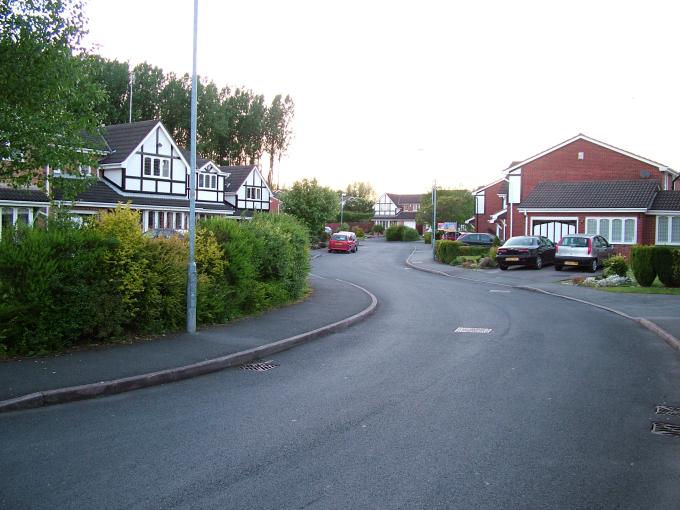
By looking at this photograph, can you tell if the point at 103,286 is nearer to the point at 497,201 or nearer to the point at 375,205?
the point at 497,201

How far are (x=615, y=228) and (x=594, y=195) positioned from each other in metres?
2.67

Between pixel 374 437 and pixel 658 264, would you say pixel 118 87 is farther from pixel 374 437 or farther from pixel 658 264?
pixel 374 437

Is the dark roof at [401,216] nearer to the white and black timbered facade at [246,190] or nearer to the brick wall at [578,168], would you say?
the white and black timbered facade at [246,190]

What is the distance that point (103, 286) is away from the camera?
34.7 ft

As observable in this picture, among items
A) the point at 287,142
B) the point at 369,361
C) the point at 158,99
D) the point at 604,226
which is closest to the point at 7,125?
the point at 369,361

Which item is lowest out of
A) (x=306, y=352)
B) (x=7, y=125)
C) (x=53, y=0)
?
(x=306, y=352)

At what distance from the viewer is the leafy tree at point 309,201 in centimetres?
5466

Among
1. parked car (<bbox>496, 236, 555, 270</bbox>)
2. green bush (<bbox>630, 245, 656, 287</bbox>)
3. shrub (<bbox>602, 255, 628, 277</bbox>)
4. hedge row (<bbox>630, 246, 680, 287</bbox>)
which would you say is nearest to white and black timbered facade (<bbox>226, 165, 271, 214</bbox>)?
parked car (<bbox>496, 236, 555, 270</bbox>)

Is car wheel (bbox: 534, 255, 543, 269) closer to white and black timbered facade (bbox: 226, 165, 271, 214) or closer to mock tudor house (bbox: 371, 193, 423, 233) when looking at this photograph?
white and black timbered facade (bbox: 226, 165, 271, 214)

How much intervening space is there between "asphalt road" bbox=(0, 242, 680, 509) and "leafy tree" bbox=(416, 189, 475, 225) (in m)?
68.6

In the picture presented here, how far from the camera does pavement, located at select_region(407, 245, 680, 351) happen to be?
1397cm

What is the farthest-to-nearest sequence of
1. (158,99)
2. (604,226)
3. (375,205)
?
(375,205) → (158,99) → (604,226)

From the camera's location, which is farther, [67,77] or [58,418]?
[67,77]

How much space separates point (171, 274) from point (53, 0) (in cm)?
554
